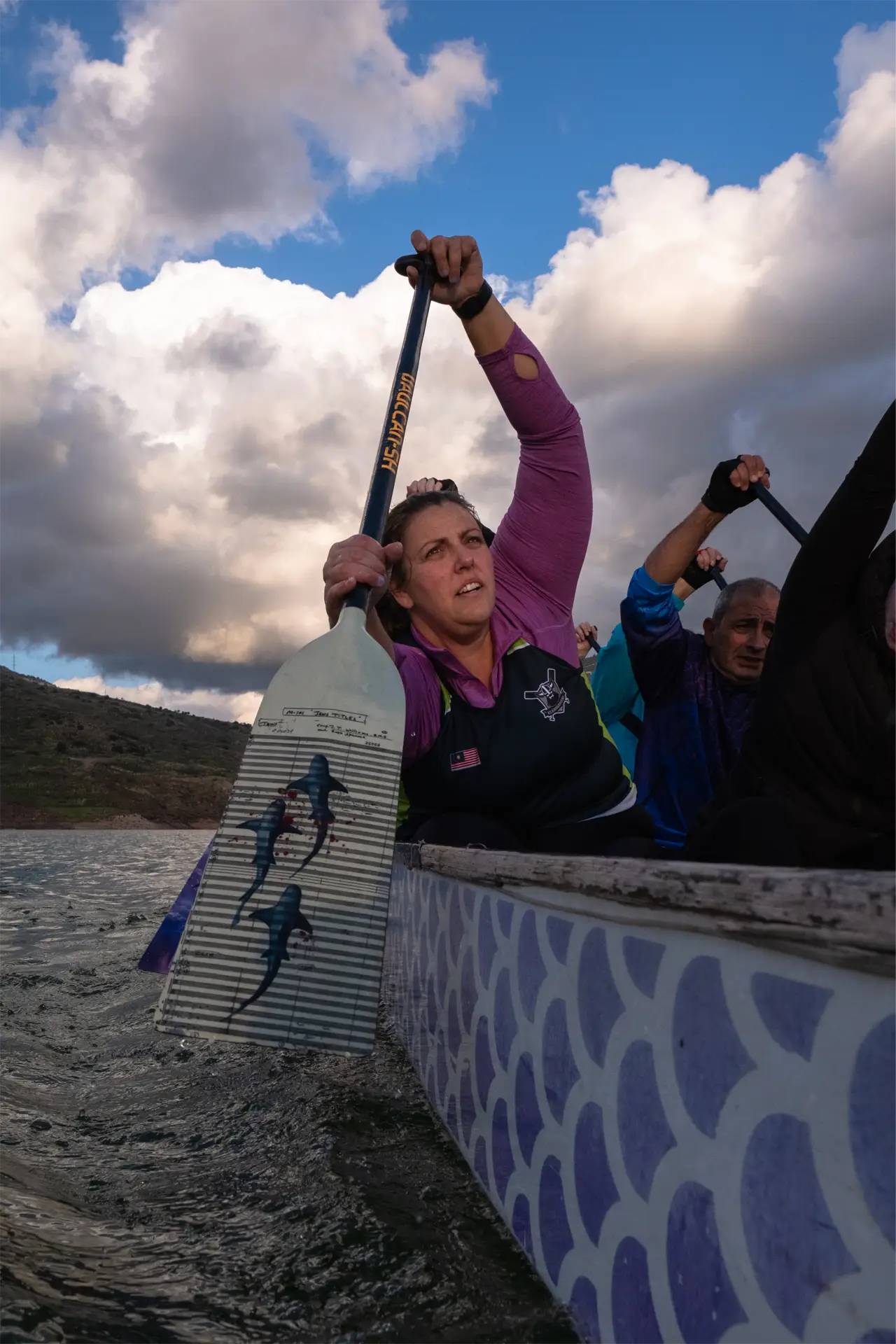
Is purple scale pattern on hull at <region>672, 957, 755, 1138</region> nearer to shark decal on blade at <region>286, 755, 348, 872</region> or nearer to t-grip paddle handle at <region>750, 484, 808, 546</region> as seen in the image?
shark decal on blade at <region>286, 755, 348, 872</region>

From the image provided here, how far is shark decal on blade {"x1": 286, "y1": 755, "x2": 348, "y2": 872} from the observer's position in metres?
1.98

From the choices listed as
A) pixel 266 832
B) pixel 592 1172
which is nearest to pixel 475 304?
pixel 266 832

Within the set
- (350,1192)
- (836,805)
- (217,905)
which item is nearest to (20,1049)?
(217,905)

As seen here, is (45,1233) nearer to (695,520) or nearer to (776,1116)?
(776,1116)

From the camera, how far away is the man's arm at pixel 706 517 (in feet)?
10.1

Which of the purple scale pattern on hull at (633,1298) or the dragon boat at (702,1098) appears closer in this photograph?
the dragon boat at (702,1098)

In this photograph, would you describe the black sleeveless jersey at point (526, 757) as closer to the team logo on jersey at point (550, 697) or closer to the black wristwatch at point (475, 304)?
the team logo on jersey at point (550, 697)

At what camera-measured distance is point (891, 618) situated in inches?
69.0

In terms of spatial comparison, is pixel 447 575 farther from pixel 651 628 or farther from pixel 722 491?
pixel 722 491

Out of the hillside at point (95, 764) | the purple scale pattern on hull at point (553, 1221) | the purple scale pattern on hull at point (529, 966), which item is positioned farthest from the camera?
the hillside at point (95, 764)

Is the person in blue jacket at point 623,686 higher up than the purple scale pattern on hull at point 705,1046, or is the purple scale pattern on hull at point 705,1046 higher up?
the person in blue jacket at point 623,686

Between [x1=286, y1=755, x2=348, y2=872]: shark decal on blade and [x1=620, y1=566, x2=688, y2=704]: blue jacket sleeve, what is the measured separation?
4.92 feet

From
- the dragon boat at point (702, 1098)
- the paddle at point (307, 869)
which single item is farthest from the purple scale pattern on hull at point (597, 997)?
the paddle at point (307, 869)

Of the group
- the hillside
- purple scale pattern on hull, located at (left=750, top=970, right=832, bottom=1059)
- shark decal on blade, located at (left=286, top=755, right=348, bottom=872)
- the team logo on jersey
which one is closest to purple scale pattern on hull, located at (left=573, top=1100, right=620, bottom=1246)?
purple scale pattern on hull, located at (left=750, top=970, right=832, bottom=1059)
